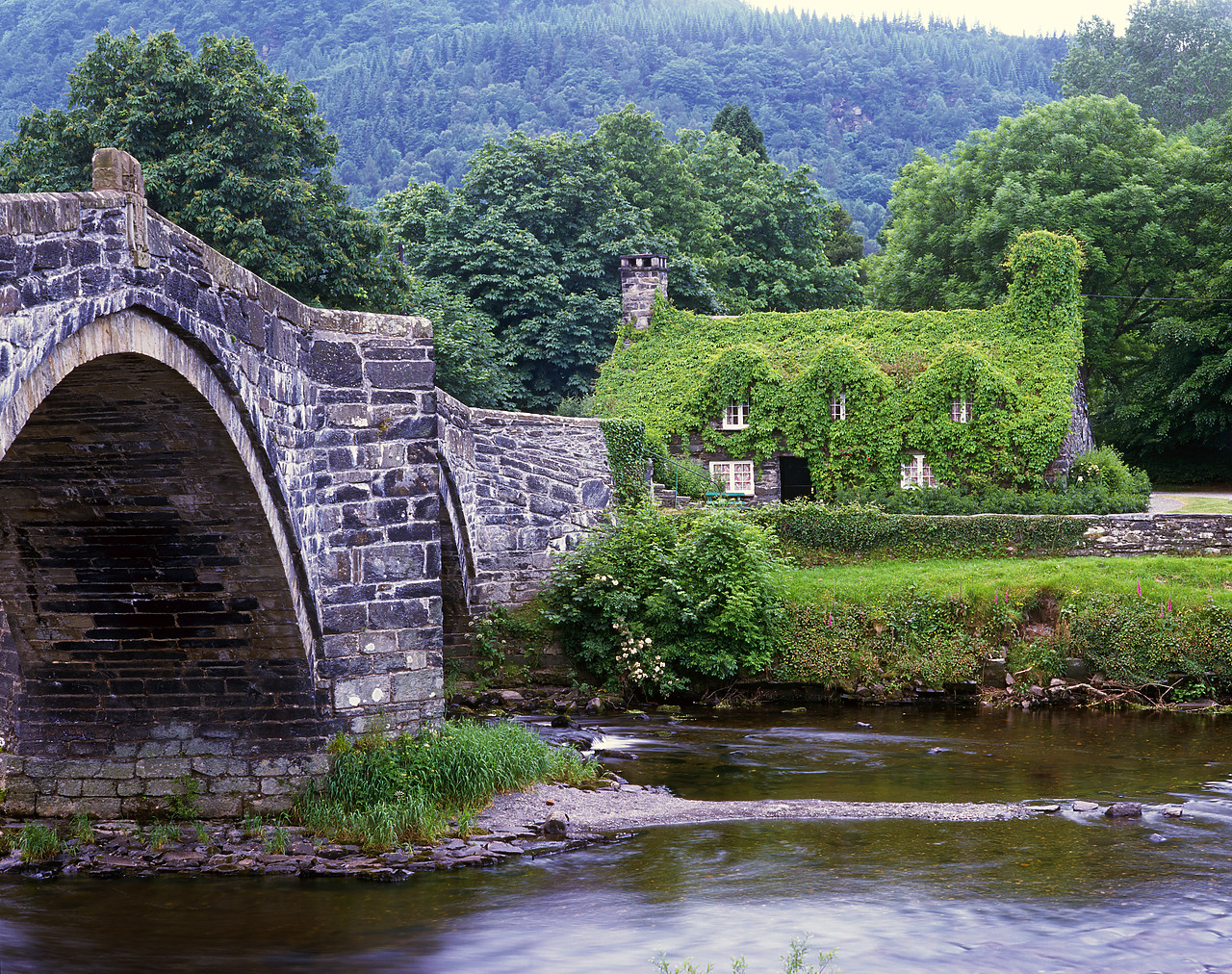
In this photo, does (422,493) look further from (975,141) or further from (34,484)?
(975,141)

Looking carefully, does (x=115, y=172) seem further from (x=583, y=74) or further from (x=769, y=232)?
(x=583, y=74)

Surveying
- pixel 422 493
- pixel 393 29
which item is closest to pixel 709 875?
pixel 422 493

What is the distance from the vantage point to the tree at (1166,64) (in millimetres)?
51531

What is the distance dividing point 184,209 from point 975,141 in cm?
2509

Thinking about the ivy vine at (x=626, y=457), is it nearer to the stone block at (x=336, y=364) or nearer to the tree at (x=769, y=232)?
the stone block at (x=336, y=364)

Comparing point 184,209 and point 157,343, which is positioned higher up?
point 184,209

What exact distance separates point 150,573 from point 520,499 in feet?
28.4

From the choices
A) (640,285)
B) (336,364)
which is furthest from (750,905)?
(640,285)

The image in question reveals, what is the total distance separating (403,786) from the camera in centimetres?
1175

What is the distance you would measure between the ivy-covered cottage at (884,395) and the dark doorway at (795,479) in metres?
0.03

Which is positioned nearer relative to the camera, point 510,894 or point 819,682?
point 510,894

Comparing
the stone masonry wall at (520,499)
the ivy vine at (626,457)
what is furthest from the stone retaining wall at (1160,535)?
the stone masonry wall at (520,499)

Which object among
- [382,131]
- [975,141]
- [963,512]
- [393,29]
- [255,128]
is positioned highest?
[393,29]

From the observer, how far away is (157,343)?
8.58 m
